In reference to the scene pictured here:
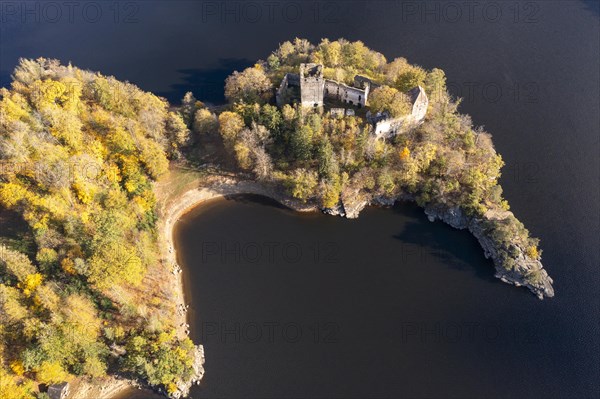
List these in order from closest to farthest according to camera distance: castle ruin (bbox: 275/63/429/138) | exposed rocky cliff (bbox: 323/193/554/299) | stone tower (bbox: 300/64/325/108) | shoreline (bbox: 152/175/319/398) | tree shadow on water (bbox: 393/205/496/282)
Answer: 1. exposed rocky cliff (bbox: 323/193/554/299)
2. tree shadow on water (bbox: 393/205/496/282)
3. shoreline (bbox: 152/175/319/398)
4. stone tower (bbox: 300/64/325/108)
5. castle ruin (bbox: 275/63/429/138)

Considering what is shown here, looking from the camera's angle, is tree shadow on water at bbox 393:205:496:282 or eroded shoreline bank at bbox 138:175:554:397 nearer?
eroded shoreline bank at bbox 138:175:554:397

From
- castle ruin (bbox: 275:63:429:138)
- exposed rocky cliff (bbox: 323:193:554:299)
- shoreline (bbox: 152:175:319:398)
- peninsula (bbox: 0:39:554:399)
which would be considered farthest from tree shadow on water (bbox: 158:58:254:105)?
exposed rocky cliff (bbox: 323:193:554:299)

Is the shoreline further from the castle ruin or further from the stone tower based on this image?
the stone tower

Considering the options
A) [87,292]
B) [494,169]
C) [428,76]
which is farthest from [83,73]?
[494,169]

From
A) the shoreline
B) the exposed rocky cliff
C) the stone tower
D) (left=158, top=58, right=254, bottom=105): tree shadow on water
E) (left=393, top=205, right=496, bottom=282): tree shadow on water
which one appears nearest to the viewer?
the exposed rocky cliff

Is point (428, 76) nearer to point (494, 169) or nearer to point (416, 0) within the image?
point (494, 169)

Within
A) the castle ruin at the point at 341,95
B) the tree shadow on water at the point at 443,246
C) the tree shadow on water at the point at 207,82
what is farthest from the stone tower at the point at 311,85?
the tree shadow on water at the point at 443,246

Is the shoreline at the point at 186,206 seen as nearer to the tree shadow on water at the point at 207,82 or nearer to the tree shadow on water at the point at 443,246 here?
the tree shadow on water at the point at 443,246
